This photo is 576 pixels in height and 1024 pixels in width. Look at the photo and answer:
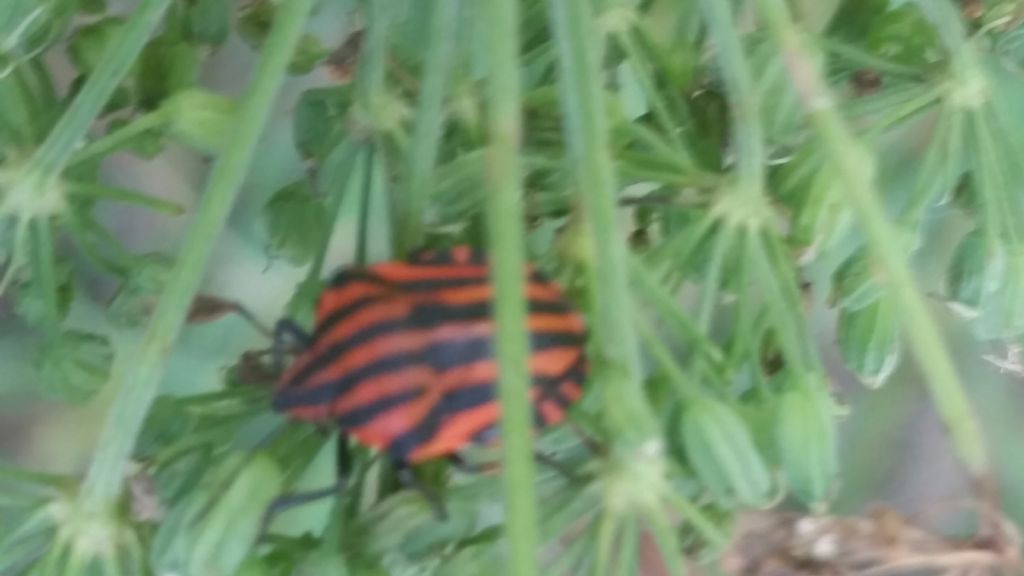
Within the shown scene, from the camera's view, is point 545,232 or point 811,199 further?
point 545,232

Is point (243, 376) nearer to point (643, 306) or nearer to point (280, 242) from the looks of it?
point (280, 242)

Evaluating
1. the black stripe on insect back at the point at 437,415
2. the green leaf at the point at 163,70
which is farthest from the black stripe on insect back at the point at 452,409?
the green leaf at the point at 163,70

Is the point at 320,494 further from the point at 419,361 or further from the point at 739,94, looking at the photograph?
the point at 739,94

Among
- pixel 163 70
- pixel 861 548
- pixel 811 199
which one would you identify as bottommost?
pixel 861 548

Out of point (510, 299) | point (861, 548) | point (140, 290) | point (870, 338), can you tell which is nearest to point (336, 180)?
point (140, 290)

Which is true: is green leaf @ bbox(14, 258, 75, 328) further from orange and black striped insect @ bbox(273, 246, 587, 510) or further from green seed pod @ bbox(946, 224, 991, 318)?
green seed pod @ bbox(946, 224, 991, 318)

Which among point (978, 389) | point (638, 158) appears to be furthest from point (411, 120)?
point (978, 389)

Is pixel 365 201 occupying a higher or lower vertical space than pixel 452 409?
higher

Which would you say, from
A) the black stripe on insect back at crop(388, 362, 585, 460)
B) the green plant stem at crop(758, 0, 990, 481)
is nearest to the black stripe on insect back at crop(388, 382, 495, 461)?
the black stripe on insect back at crop(388, 362, 585, 460)
